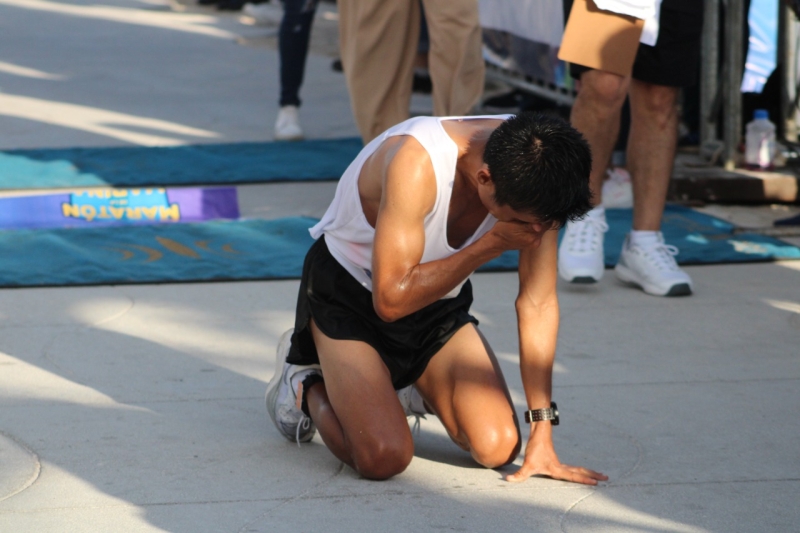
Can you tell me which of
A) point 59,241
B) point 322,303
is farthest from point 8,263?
point 322,303

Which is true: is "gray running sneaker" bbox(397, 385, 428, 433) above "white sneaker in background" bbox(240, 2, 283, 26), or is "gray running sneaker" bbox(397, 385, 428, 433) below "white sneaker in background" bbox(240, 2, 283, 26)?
above

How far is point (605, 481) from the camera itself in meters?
2.37

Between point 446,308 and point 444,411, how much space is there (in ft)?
0.83

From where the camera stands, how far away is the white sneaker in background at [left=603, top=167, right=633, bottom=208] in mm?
4969

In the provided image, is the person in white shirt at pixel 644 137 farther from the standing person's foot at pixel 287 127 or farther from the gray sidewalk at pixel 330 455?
the standing person's foot at pixel 287 127

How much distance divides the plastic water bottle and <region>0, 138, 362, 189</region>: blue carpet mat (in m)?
1.89

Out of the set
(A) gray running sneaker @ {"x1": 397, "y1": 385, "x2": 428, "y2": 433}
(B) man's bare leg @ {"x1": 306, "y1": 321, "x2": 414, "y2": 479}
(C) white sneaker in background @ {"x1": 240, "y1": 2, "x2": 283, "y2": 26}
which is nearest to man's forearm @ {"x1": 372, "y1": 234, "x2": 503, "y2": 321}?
(B) man's bare leg @ {"x1": 306, "y1": 321, "x2": 414, "y2": 479}

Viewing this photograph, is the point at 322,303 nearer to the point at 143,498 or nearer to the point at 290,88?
the point at 143,498

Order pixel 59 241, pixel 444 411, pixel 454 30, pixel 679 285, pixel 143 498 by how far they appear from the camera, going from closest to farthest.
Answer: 1. pixel 143 498
2. pixel 444 411
3. pixel 679 285
4. pixel 59 241
5. pixel 454 30

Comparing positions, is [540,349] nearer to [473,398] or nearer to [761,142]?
[473,398]

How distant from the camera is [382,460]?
2.36 meters

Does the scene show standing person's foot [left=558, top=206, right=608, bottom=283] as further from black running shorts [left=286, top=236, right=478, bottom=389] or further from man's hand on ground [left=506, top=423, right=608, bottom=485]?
man's hand on ground [left=506, top=423, right=608, bottom=485]

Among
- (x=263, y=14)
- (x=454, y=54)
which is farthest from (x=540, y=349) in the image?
(x=263, y=14)

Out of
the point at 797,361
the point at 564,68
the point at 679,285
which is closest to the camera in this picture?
the point at 797,361
